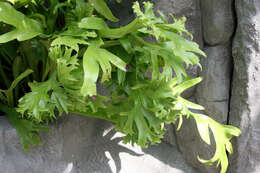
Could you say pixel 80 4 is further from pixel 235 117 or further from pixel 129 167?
→ pixel 235 117

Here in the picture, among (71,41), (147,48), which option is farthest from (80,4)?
(147,48)

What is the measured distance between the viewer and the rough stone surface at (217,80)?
1472mm

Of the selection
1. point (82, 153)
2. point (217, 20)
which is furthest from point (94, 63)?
point (217, 20)

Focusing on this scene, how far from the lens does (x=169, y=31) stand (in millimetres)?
1048

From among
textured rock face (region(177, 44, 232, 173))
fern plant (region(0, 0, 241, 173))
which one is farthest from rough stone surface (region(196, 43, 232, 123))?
fern plant (region(0, 0, 241, 173))

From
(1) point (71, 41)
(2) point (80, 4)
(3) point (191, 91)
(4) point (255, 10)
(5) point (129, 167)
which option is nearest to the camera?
(1) point (71, 41)

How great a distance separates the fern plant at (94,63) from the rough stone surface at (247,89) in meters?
0.33

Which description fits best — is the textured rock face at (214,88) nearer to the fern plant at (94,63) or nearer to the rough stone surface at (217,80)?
the rough stone surface at (217,80)

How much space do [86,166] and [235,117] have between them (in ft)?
2.76

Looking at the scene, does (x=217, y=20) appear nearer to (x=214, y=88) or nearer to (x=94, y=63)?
(x=214, y=88)

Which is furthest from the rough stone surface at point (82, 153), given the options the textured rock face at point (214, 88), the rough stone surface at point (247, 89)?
the rough stone surface at point (247, 89)

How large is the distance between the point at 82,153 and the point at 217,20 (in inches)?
39.4

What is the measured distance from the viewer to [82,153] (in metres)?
1.35

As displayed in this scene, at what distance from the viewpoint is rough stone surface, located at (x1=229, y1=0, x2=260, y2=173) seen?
4.31 feet
